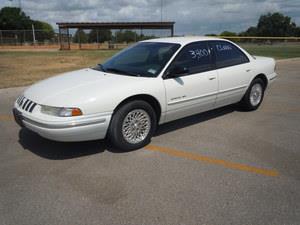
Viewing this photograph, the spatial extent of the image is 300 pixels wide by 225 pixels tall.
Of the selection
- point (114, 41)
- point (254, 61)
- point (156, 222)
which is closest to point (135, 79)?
point (156, 222)

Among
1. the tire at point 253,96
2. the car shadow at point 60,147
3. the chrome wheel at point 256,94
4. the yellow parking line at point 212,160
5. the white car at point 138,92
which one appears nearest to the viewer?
the yellow parking line at point 212,160

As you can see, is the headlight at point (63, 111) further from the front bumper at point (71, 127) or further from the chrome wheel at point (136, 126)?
the chrome wheel at point (136, 126)

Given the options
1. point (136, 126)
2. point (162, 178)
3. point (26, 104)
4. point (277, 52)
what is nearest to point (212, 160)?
point (162, 178)

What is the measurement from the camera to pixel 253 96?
6219 millimetres

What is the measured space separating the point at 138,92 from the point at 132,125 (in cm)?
48

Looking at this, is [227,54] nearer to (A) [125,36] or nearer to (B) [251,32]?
(A) [125,36]

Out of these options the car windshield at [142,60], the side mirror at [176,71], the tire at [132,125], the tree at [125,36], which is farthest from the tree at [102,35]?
the tire at [132,125]

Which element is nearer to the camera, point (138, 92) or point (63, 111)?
point (63, 111)

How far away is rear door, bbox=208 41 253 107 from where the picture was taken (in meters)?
5.31

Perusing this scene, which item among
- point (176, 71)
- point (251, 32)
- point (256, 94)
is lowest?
point (256, 94)

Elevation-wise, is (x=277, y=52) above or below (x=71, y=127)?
above

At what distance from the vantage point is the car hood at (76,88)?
3.79 m

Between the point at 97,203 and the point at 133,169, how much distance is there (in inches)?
32.0

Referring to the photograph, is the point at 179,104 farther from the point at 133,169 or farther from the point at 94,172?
the point at 94,172
